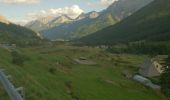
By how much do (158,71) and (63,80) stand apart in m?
44.5

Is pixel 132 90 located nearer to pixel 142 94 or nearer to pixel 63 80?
pixel 142 94

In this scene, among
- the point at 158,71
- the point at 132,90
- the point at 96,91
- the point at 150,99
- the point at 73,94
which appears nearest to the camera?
the point at 73,94

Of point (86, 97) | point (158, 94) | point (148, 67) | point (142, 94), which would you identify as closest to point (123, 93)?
point (142, 94)

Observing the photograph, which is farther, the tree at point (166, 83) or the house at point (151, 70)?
the house at point (151, 70)

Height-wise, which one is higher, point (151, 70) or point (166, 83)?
point (166, 83)

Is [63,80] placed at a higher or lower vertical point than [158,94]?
higher

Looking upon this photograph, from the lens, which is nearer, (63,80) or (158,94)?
(63,80)

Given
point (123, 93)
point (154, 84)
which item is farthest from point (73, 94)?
point (154, 84)

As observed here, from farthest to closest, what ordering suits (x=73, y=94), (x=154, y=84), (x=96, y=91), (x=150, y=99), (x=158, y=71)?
(x=158, y=71), (x=154, y=84), (x=150, y=99), (x=96, y=91), (x=73, y=94)

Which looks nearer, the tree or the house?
the tree

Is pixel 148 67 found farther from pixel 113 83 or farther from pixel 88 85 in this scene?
pixel 88 85

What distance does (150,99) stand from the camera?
216 feet

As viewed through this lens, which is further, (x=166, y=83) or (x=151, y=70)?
(x=151, y=70)

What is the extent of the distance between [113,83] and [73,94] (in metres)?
22.9
